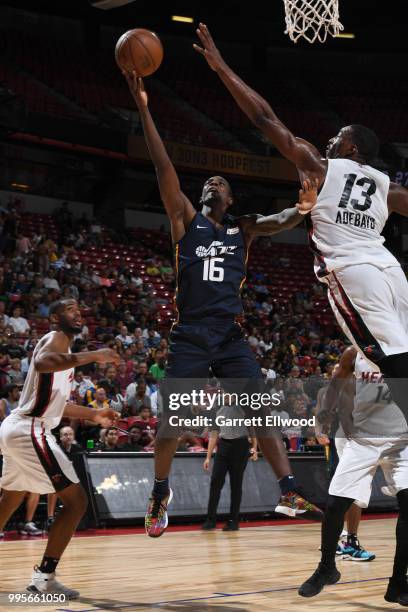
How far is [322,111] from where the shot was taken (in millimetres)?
28219

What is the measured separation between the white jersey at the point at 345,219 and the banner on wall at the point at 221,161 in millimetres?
18054

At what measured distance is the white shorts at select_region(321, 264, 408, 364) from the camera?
14.9 ft

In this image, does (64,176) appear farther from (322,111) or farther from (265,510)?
(265,510)

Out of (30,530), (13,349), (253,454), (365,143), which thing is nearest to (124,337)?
(13,349)

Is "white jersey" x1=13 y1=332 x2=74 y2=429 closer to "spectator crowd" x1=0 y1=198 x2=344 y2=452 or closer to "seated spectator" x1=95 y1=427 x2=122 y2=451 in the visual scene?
"spectator crowd" x1=0 y1=198 x2=344 y2=452

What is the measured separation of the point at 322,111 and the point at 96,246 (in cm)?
1110

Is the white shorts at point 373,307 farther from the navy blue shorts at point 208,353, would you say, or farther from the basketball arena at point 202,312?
the navy blue shorts at point 208,353

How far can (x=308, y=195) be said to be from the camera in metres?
4.65

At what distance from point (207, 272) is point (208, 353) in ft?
1.77

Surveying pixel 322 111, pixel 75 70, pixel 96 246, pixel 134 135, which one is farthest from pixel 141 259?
pixel 322 111

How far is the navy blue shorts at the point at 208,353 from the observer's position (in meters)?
5.31

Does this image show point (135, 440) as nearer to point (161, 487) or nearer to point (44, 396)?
point (44, 396)

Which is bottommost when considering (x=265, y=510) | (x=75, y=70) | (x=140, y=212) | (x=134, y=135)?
(x=265, y=510)

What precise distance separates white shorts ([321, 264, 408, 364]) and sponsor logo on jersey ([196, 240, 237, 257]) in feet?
3.30
